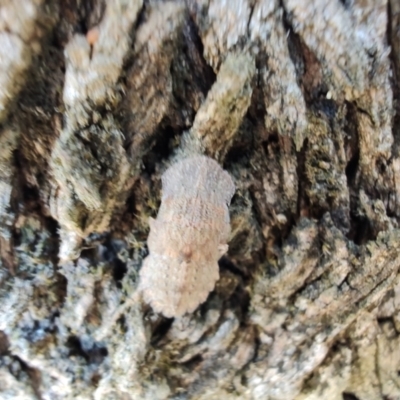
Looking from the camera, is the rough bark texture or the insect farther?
the insect

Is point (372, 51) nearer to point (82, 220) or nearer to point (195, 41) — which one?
point (195, 41)

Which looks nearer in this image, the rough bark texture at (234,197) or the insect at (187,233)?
the rough bark texture at (234,197)

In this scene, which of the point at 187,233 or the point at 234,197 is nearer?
the point at 187,233

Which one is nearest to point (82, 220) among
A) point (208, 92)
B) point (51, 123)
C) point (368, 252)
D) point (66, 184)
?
point (66, 184)
